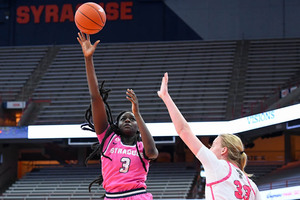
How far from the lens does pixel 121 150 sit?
17.7 feet

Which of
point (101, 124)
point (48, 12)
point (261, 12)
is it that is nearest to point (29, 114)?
point (48, 12)

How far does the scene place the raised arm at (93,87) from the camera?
5.18 metres

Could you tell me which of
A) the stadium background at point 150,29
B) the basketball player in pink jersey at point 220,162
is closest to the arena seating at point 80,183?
the stadium background at point 150,29

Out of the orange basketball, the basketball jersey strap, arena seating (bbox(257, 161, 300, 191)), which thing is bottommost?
arena seating (bbox(257, 161, 300, 191))

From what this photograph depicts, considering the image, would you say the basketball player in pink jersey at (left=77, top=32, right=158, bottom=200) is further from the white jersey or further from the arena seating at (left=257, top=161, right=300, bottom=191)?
the arena seating at (left=257, top=161, right=300, bottom=191)

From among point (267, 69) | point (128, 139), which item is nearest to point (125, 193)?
point (128, 139)

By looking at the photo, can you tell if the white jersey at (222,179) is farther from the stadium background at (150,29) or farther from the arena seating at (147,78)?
the stadium background at (150,29)

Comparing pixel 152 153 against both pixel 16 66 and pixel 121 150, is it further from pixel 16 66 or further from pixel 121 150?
pixel 16 66

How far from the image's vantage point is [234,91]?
22.0 meters

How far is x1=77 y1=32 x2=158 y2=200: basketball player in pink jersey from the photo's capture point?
208 inches

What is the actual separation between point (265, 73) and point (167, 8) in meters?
6.37

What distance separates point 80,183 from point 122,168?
1641cm

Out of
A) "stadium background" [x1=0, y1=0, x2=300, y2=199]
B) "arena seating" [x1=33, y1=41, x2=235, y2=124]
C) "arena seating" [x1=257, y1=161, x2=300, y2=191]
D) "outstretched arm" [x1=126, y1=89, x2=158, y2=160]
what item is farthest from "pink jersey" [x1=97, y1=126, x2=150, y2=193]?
"stadium background" [x1=0, y1=0, x2=300, y2=199]

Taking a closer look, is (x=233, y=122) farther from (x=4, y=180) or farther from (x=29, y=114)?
(x=4, y=180)
